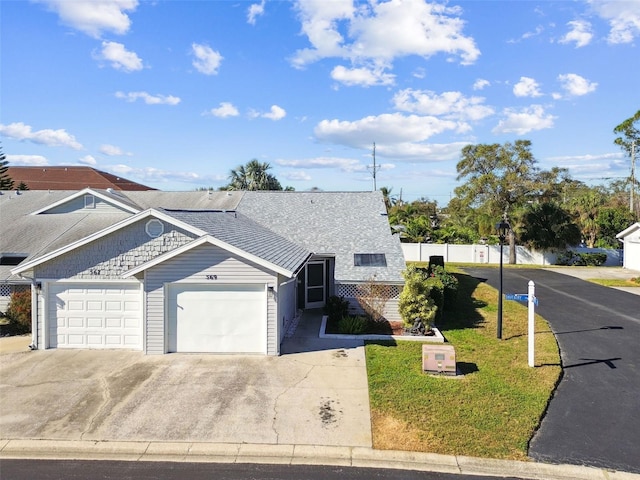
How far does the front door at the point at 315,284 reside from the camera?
17.0m

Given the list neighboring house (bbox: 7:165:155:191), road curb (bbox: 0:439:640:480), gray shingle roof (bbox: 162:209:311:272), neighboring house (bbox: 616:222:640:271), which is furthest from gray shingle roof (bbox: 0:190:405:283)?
neighboring house (bbox: 7:165:155:191)

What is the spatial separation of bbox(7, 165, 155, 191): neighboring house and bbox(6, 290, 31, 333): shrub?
1418 inches

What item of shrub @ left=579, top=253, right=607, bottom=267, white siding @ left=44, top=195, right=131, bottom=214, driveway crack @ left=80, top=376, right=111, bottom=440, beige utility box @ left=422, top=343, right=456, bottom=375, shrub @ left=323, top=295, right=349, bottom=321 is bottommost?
driveway crack @ left=80, top=376, right=111, bottom=440

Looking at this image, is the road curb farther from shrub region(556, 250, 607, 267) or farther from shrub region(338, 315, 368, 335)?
shrub region(556, 250, 607, 267)

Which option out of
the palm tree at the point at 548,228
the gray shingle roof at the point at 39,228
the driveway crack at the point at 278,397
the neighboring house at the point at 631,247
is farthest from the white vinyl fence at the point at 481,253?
the driveway crack at the point at 278,397

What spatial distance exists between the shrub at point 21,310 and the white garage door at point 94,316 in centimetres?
216

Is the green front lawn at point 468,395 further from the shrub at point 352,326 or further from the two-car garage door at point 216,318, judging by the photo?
the two-car garage door at point 216,318

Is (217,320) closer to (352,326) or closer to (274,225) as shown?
(352,326)

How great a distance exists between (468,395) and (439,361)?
4.01 feet

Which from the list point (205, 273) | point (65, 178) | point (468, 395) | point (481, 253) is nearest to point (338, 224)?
point (205, 273)

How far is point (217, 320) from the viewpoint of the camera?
1173cm

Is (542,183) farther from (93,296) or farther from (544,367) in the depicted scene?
(93,296)

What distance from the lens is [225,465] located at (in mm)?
6645

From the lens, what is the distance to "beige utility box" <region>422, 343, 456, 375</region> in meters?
10.0
